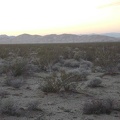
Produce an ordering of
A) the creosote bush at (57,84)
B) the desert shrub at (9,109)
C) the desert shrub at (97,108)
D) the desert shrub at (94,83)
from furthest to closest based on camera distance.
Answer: the desert shrub at (94,83), the creosote bush at (57,84), the desert shrub at (97,108), the desert shrub at (9,109)

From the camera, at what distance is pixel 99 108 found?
742 centimetres

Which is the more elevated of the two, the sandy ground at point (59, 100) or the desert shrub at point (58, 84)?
the desert shrub at point (58, 84)

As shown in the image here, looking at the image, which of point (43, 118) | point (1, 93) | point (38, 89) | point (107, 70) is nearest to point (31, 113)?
point (43, 118)

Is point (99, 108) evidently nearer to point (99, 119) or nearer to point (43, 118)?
point (99, 119)

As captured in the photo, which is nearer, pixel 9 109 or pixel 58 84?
pixel 9 109

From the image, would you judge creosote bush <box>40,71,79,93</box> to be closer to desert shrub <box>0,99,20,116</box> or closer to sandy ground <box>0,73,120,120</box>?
sandy ground <box>0,73,120,120</box>

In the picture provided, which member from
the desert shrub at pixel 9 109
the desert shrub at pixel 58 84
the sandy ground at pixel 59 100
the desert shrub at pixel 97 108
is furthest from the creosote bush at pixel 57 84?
the desert shrub at pixel 9 109

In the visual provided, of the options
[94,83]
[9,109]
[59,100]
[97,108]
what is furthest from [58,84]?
[9,109]

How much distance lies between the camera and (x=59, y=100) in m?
8.84

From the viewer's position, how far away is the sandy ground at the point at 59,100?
278 inches

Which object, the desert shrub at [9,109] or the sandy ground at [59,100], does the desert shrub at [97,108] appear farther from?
the desert shrub at [9,109]

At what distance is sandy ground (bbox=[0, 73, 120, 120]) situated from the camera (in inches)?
278

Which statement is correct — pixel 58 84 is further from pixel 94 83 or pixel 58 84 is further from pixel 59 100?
pixel 94 83

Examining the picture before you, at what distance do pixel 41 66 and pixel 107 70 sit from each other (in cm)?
396
